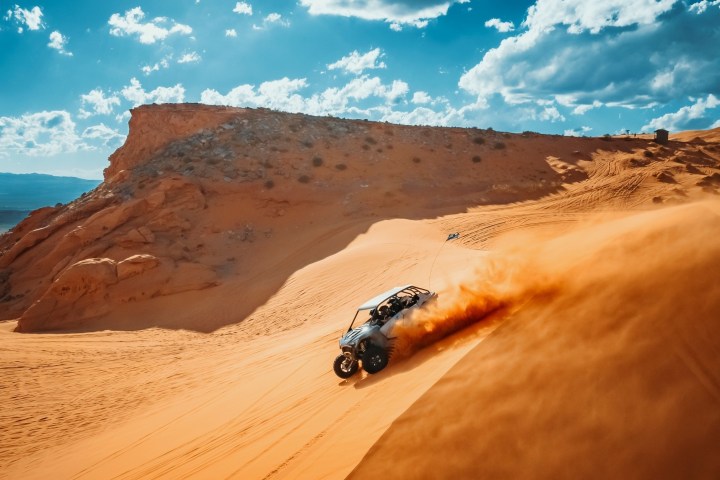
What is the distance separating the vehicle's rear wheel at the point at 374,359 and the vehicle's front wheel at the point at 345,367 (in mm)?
334

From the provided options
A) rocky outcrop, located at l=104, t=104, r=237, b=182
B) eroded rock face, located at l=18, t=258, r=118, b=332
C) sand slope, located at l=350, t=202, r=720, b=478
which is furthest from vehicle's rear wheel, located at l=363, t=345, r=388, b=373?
rocky outcrop, located at l=104, t=104, r=237, b=182

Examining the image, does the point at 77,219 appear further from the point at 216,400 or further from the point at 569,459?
the point at 569,459

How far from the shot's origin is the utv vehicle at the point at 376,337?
7562 mm

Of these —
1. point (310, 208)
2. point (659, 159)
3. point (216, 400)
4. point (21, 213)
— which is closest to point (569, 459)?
point (216, 400)

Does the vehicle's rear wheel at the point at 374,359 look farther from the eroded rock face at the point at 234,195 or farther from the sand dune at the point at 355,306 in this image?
the eroded rock face at the point at 234,195

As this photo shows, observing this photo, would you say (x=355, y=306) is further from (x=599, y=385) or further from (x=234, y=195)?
(x=234, y=195)

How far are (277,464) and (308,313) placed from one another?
9.34m

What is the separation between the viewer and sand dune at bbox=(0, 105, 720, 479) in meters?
3.64

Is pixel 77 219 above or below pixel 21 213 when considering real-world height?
below

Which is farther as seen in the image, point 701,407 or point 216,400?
point 216,400

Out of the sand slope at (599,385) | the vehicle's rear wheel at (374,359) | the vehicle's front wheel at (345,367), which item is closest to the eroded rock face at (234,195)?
the vehicle's front wheel at (345,367)

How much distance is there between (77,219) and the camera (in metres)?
24.6

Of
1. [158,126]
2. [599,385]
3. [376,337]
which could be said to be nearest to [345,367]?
[376,337]

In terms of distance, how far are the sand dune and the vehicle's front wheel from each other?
24cm
